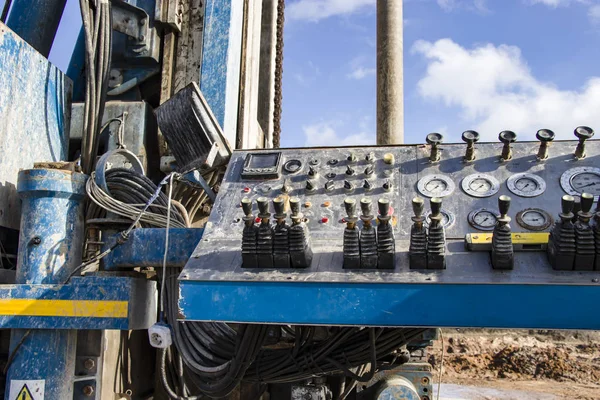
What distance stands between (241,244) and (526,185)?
39.3 inches

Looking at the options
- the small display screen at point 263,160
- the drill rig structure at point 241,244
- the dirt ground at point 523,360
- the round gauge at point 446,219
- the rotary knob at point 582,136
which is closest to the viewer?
the drill rig structure at point 241,244

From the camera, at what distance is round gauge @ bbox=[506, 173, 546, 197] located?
1.91 m

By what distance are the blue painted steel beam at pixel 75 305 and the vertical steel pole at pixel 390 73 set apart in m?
4.16

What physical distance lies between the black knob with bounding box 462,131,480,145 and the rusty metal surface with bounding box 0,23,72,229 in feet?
6.07

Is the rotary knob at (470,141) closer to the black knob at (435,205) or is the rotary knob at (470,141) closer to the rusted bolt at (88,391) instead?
the black knob at (435,205)

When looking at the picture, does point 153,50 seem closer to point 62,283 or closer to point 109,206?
point 109,206


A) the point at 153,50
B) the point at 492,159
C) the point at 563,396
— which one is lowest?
the point at 563,396

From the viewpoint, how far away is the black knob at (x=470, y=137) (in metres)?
2.04

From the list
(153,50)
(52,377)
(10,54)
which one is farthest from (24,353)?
(153,50)

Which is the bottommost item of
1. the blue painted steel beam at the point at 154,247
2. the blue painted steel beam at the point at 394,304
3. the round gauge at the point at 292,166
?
the blue painted steel beam at the point at 394,304

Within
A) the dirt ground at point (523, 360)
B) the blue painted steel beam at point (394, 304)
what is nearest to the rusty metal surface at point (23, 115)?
the blue painted steel beam at point (394, 304)

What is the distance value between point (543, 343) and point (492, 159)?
24.1 feet

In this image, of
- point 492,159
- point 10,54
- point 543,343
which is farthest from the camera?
point 543,343

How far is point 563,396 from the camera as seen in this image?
A: 635cm
